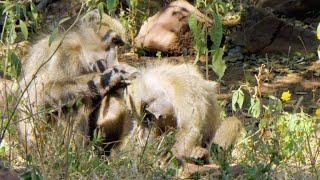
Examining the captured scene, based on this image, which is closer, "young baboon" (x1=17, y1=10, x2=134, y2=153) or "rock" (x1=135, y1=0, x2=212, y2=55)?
"young baboon" (x1=17, y1=10, x2=134, y2=153)

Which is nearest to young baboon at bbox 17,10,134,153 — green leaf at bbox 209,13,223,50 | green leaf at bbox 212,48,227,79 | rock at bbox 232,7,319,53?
green leaf at bbox 212,48,227,79

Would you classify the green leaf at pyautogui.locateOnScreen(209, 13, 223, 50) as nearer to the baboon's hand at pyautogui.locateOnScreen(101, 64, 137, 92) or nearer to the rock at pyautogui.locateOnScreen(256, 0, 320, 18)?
the baboon's hand at pyautogui.locateOnScreen(101, 64, 137, 92)

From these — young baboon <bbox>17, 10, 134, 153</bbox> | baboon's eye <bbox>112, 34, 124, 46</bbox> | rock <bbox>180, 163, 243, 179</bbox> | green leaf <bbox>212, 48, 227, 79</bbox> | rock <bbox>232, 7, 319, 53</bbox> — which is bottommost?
rock <bbox>232, 7, 319, 53</bbox>

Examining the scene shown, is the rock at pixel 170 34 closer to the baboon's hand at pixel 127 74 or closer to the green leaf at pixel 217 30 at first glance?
the baboon's hand at pixel 127 74

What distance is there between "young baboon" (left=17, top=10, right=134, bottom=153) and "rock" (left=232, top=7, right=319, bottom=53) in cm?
406

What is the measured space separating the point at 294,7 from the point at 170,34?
1.95m

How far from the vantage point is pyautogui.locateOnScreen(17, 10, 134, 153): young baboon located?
15.1 ft

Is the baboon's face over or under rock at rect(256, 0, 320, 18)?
over

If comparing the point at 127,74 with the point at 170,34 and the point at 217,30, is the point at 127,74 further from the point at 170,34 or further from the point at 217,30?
the point at 170,34

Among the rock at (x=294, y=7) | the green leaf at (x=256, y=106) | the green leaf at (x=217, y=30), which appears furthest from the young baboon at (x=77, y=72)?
the rock at (x=294, y=7)

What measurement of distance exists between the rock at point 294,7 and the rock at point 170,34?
1.44 metres

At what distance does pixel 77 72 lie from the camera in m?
4.88

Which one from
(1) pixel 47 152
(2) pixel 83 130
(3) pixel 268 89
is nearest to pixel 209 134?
(2) pixel 83 130

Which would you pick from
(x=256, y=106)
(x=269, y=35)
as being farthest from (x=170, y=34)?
(x=256, y=106)
